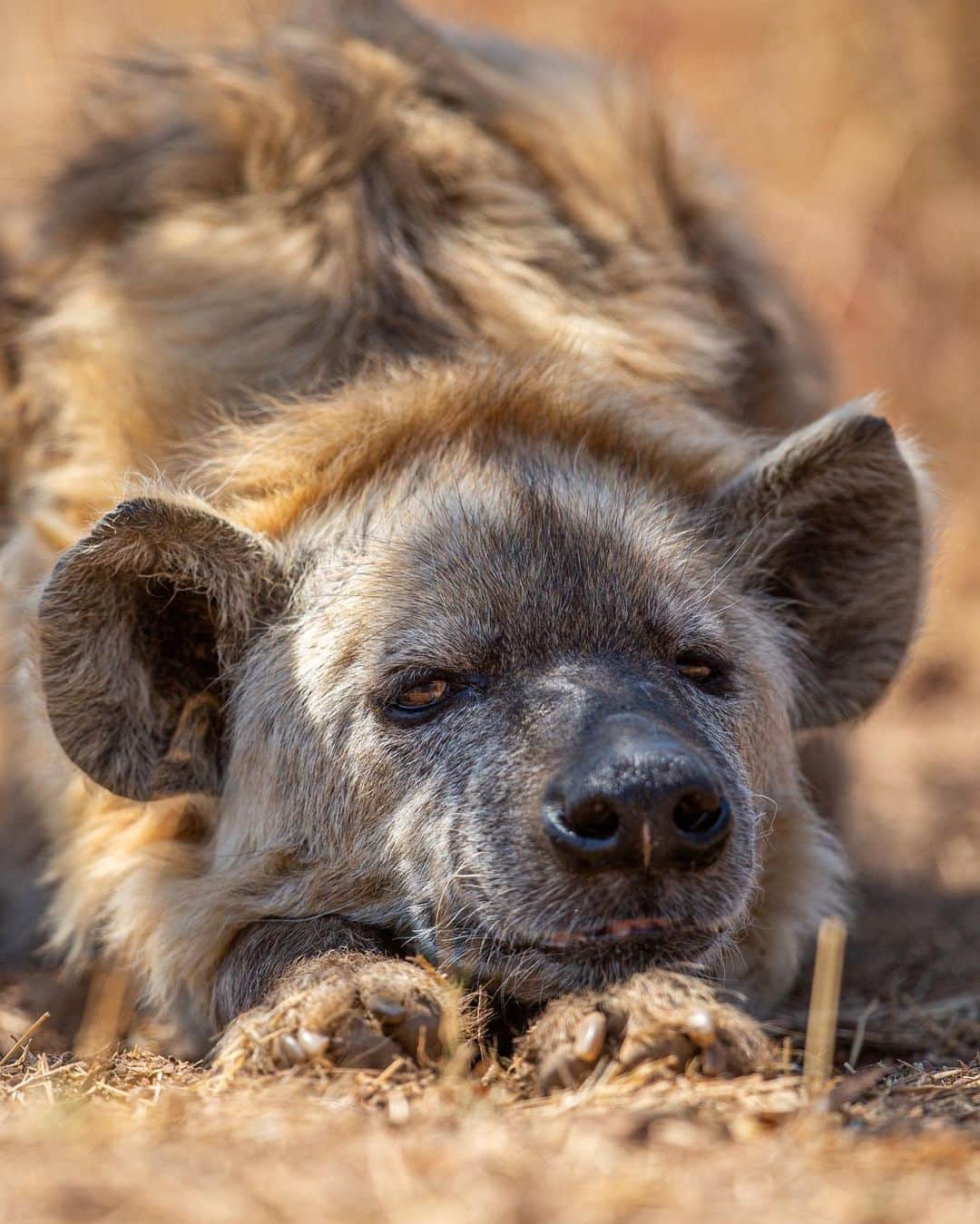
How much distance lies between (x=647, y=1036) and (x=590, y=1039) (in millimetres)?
80

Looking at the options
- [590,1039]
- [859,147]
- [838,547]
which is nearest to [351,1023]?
[590,1039]

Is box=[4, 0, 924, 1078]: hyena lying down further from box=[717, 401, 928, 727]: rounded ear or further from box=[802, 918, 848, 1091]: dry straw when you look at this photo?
box=[802, 918, 848, 1091]: dry straw

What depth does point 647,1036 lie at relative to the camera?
2.13 meters

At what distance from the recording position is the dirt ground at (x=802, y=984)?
5.49 ft

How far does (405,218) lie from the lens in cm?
347

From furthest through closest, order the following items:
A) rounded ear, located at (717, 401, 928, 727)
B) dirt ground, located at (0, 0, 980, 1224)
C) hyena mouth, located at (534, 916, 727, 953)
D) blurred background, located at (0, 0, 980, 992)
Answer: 1. blurred background, located at (0, 0, 980, 992)
2. rounded ear, located at (717, 401, 928, 727)
3. hyena mouth, located at (534, 916, 727, 953)
4. dirt ground, located at (0, 0, 980, 1224)

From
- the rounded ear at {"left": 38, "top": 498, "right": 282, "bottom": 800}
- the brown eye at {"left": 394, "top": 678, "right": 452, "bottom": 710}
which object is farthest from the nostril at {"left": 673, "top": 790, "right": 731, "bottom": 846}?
the rounded ear at {"left": 38, "top": 498, "right": 282, "bottom": 800}

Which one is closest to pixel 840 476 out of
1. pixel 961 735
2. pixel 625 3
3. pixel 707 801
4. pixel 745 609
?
pixel 745 609

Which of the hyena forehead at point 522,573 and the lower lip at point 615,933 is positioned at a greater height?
the hyena forehead at point 522,573

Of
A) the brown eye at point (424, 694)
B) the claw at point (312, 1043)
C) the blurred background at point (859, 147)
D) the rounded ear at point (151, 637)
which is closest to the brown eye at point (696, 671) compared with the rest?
the brown eye at point (424, 694)

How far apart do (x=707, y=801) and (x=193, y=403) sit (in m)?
1.53

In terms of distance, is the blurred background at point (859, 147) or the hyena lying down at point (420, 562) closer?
the hyena lying down at point (420, 562)

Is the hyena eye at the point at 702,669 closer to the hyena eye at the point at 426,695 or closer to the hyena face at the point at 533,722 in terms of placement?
the hyena face at the point at 533,722

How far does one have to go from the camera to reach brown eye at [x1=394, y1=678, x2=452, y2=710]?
259 cm
